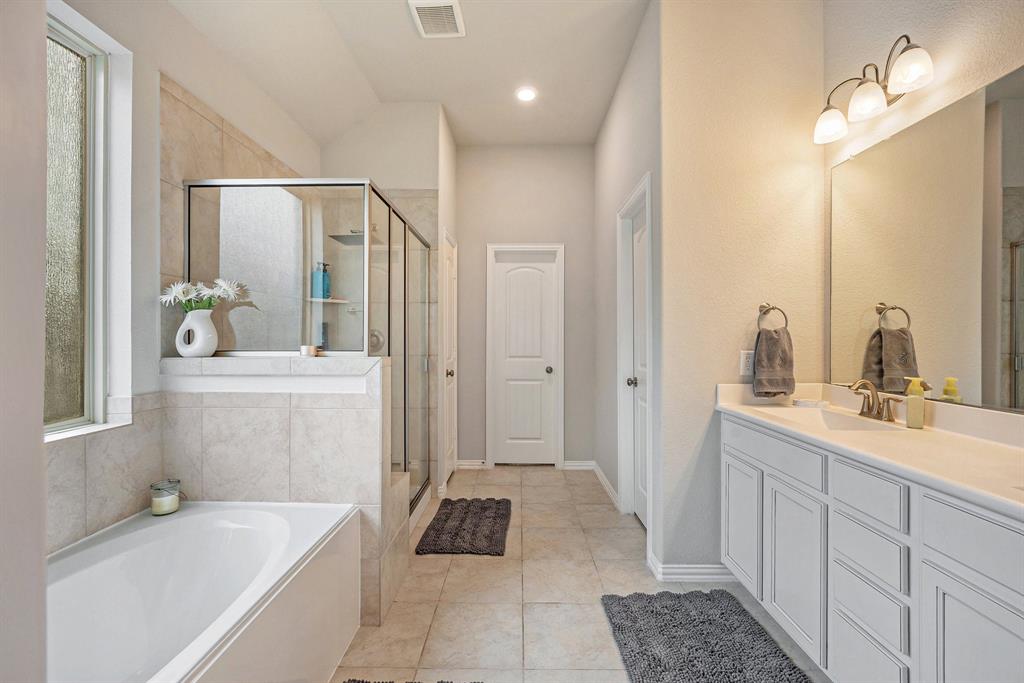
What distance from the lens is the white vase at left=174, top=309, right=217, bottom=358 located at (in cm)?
214

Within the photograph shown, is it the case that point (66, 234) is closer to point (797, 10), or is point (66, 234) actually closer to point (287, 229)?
point (287, 229)

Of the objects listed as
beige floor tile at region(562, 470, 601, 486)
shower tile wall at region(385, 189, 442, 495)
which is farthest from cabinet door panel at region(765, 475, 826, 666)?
shower tile wall at region(385, 189, 442, 495)

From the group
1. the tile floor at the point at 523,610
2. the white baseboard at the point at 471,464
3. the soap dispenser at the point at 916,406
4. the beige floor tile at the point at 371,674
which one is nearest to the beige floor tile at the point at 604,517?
the tile floor at the point at 523,610

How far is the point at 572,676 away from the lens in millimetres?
1810

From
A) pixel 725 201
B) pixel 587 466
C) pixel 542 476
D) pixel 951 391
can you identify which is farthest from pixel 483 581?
pixel 587 466

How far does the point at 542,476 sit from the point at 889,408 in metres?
2.84

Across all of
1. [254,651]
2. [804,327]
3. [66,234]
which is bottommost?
[254,651]

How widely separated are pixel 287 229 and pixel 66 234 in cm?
75

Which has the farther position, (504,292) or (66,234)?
(504,292)

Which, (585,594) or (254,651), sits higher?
(254,651)

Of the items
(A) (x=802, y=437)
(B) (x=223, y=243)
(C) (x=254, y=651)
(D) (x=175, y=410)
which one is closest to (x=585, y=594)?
(A) (x=802, y=437)

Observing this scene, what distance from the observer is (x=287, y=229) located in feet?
7.48

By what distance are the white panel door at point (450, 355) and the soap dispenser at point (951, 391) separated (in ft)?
9.69

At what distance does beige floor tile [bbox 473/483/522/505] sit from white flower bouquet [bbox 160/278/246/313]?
→ 233 centimetres
